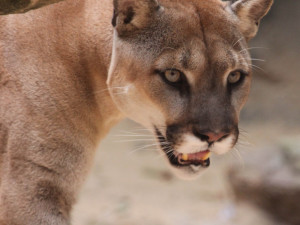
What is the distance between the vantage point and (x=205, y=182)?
6.95 metres

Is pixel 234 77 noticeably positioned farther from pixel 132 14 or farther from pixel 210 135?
pixel 132 14

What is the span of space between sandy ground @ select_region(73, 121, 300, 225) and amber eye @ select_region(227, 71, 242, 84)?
230cm

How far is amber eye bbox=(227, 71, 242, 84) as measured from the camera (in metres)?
2.81

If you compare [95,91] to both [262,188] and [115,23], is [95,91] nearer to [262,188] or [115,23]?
[115,23]

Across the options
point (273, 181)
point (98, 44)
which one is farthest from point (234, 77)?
point (273, 181)

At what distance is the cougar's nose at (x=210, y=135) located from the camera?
2566 millimetres

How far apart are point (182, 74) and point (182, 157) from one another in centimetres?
45

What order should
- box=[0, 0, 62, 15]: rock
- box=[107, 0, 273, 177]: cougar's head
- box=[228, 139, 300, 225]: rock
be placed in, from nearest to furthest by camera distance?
box=[0, 0, 62, 15]: rock
box=[107, 0, 273, 177]: cougar's head
box=[228, 139, 300, 225]: rock

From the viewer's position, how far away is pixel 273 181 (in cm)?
541

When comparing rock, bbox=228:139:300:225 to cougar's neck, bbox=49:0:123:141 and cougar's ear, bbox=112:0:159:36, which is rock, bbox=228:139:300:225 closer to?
cougar's neck, bbox=49:0:123:141

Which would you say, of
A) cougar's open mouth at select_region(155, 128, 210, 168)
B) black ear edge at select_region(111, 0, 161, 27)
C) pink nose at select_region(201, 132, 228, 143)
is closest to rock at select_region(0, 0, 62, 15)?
black ear edge at select_region(111, 0, 161, 27)

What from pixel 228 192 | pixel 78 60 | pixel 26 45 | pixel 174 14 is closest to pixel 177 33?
pixel 174 14

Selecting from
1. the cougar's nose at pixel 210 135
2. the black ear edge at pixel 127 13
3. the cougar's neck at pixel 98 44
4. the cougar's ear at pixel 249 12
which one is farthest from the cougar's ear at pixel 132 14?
the cougar's nose at pixel 210 135

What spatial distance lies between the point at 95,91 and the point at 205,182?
13.6 ft
